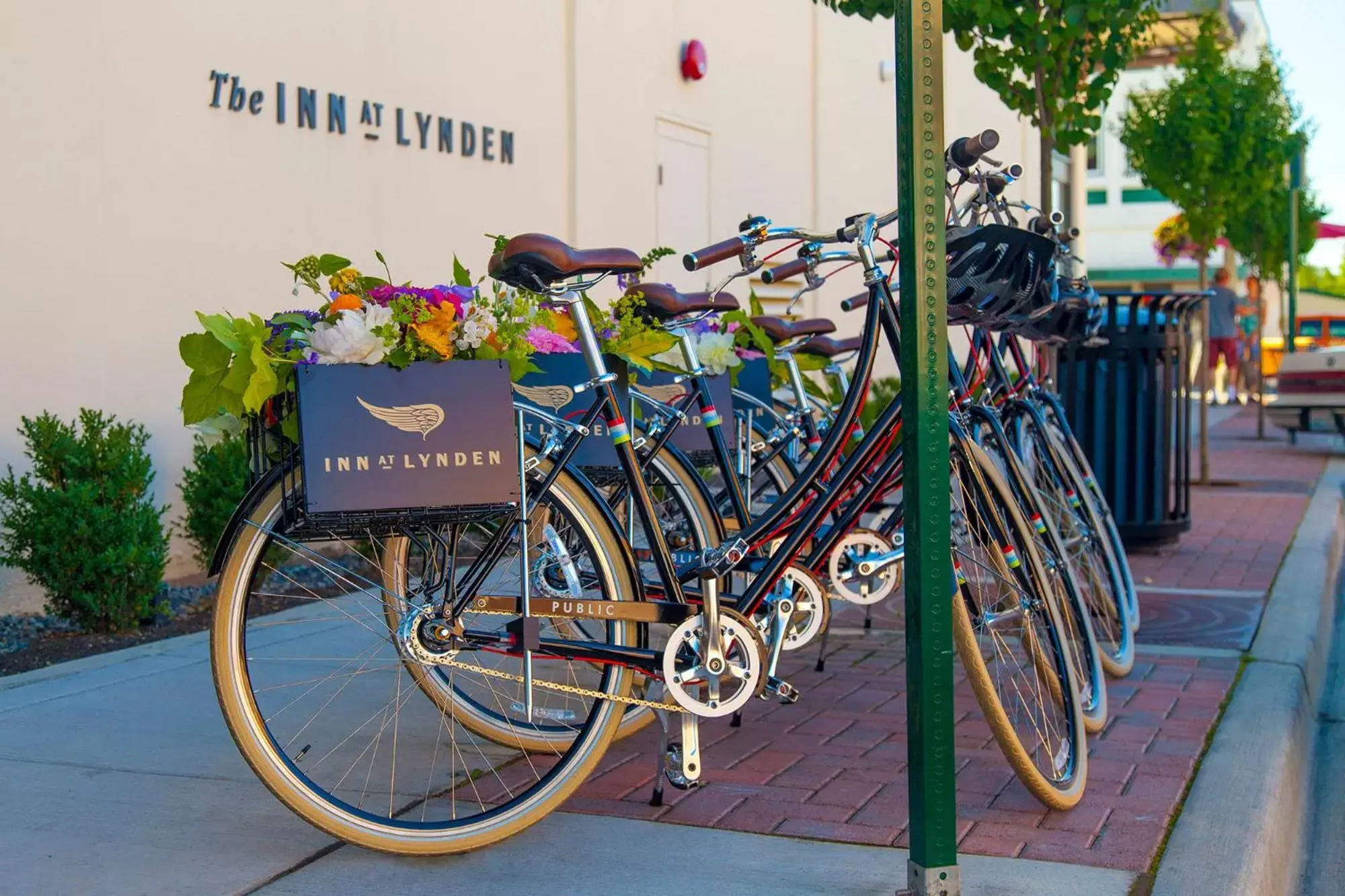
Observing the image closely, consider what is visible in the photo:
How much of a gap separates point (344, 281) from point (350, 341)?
293mm

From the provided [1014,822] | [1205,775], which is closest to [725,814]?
[1014,822]

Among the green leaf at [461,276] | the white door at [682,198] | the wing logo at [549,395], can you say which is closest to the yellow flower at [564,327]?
the wing logo at [549,395]

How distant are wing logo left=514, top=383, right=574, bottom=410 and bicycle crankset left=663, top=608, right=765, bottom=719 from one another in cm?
84

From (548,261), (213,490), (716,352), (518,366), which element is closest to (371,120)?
(213,490)

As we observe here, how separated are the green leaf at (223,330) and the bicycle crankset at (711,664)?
113cm

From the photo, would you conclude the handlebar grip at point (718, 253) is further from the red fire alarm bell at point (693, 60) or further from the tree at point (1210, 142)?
the tree at point (1210, 142)

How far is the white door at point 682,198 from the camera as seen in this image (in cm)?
1001

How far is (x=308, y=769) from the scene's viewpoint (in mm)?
3793

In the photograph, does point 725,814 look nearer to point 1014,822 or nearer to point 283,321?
point 1014,822

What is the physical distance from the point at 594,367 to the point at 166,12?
392 centimetres

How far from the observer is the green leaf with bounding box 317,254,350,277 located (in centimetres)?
324

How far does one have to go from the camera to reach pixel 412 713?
4434 mm

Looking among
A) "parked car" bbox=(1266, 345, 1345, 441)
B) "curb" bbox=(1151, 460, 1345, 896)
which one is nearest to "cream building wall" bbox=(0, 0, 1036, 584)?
"curb" bbox=(1151, 460, 1345, 896)

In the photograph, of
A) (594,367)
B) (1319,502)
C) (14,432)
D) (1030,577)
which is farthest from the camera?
(1319,502)
